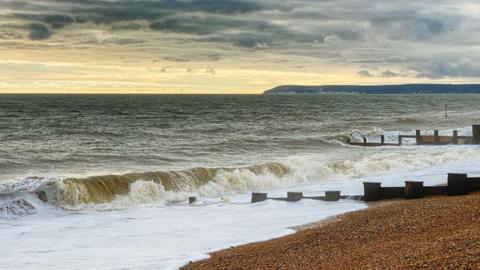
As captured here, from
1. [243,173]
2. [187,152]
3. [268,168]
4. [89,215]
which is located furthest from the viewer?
[187,152]

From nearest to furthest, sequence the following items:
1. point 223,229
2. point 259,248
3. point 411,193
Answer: point 259,248, point 223,229, point 411,193

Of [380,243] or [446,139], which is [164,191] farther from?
[446,139]

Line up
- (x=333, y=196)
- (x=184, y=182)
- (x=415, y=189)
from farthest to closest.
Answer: (x=184, y=182) < (x=333, y=196) < (x=415, y=189)

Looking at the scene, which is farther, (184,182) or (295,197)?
(184,182)

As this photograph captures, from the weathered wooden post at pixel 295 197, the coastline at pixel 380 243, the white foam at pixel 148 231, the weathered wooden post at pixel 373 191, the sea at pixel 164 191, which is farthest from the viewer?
the weathered wooden post at pixel 295 197

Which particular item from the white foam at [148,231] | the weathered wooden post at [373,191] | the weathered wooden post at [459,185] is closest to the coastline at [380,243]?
the white foam at [148,231]

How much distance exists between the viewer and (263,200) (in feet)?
65.4

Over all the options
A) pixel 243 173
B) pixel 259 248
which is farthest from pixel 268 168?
pixel 259 248

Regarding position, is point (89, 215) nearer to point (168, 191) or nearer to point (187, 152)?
point (168, 191)

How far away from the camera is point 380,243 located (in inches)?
449

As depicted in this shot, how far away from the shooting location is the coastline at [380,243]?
31.2 feet

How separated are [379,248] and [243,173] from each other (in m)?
15.3

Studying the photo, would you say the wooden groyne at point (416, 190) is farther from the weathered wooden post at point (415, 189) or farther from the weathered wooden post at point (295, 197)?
the weathered wooden post at point (295, 197)

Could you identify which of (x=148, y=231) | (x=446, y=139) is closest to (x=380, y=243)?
(x=148, y=231)
